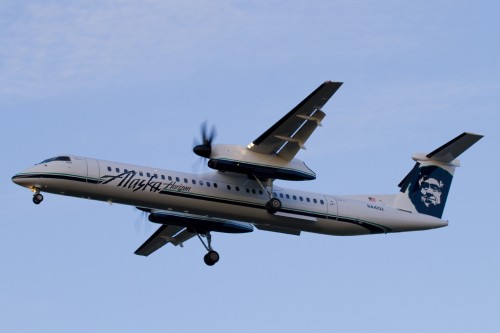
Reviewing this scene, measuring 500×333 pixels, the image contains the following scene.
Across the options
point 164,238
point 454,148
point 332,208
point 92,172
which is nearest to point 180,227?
point 164,238

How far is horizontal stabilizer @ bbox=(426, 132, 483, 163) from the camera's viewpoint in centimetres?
3147

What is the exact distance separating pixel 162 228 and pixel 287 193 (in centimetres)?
537

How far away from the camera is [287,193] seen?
31.4m

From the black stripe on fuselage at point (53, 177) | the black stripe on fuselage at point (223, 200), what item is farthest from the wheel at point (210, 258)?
the black stripe on fuselage at point (53, 177)

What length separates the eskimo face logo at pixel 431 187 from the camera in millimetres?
33312

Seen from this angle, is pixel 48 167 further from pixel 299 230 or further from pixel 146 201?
pixel 299 230

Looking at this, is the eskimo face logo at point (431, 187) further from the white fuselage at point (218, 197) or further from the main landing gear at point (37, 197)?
the main landing gear at point (37, 197)

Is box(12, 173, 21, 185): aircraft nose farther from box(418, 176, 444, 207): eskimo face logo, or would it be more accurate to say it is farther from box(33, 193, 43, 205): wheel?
box(418, 176, 444, 207): eskimo face logo

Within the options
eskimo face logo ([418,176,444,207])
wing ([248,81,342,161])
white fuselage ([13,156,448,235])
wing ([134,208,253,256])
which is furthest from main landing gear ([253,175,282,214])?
eskimo face logo ([418,176,444,207])

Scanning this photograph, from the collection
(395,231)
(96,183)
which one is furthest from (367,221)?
(96,183)

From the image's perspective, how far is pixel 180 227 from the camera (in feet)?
114

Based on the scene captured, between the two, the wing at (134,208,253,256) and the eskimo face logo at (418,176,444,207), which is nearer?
the wing at (134,208,253,256)

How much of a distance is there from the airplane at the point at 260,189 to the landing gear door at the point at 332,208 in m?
0.03

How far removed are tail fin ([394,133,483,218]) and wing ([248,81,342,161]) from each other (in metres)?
4.63
